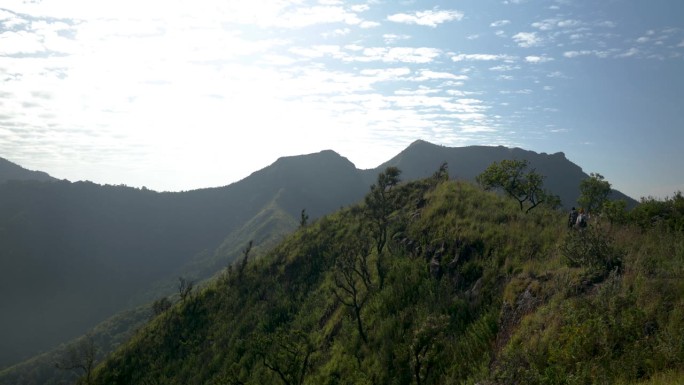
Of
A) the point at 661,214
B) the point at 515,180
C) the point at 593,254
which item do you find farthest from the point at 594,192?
the point at 593,254

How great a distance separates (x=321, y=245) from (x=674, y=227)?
77.8 ft

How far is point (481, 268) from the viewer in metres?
16.6

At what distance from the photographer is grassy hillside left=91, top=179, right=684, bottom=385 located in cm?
911

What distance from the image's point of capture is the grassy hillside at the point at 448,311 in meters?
9.11

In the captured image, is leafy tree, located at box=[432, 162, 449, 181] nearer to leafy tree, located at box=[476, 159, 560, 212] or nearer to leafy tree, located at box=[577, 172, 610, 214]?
leafy tree, located at box=[476, 159, 560, 212]

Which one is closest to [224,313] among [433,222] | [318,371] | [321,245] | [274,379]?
[321,245]

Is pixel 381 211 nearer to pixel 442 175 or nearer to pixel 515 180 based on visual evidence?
pixel 442 175

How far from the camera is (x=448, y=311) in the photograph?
15.3m

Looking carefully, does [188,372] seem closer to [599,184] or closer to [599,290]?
[599,290]

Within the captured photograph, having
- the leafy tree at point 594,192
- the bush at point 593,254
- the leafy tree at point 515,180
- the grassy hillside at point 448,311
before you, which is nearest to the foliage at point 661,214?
the grassy hillside at point 448,311

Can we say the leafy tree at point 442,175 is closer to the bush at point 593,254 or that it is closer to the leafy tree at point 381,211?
the leafy tree at point 381,211

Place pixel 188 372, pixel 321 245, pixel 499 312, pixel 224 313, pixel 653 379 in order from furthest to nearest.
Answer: pixel 321 245, pixel 224 313, pixel 188 372, pixel 499 312, pixel 653 379

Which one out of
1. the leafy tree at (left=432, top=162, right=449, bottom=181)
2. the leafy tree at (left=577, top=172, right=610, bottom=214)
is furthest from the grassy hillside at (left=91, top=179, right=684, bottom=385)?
the leafy tree at (left=577, top=172, right=610, bottom=214)

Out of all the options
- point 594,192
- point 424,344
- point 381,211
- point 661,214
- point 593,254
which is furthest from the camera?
point 594,192
